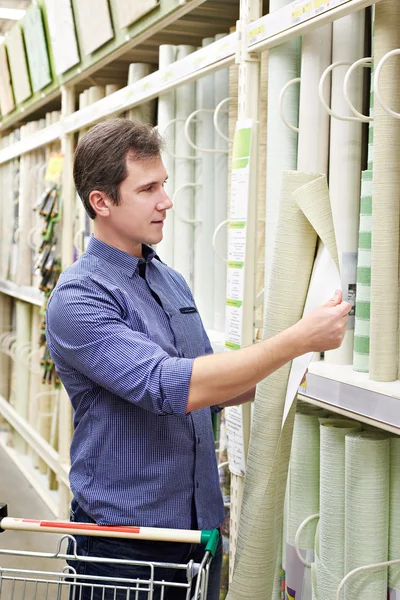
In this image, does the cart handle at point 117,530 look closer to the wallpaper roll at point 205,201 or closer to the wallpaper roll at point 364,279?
the wallpaper roll at point 364,279

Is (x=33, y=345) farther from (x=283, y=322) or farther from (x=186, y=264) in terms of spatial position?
(x=283, y=322)

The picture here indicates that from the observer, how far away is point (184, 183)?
296 cm

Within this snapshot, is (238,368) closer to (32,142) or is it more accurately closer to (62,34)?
(62,34)

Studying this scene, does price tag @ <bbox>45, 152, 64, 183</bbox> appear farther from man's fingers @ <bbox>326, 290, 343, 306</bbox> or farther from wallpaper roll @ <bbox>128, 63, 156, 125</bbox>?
man's fingers @ <bbox>326, 290, 343, 306</bbox>

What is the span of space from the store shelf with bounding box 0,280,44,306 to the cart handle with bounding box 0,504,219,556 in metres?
3.14

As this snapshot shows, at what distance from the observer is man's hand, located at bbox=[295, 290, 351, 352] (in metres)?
1.41

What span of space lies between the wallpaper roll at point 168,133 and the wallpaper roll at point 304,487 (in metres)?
1.11

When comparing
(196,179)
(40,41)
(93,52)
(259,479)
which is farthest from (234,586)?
(40,41)

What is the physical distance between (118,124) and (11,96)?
12.8 feet

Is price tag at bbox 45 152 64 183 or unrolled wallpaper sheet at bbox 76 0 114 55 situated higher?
unrolled wallpaper sheet at bbox 76 0 114 55

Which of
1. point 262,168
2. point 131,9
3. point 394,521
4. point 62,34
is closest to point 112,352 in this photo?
point 394,521

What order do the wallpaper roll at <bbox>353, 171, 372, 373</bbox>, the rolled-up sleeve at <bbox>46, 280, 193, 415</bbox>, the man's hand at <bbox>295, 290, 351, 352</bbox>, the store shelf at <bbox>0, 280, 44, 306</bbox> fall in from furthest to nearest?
the store shelf at <bbox>0, 280, 44, 306</bbox>
the wallpaper roll at <bbox>353, 171, 372, 373</bbox>
the rolled-up sleeve at <bbox>46, 280, 193, 415</bbox>
the man's hand at <bbox>295, 290, 351, 352</bbox>

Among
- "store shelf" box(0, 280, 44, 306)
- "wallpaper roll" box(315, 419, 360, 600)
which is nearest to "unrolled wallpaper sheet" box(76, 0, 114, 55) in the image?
"store shelf" box(0, 280, 44, 306)

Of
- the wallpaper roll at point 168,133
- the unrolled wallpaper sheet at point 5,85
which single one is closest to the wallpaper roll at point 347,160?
the wallpaper roll at point 168,133
